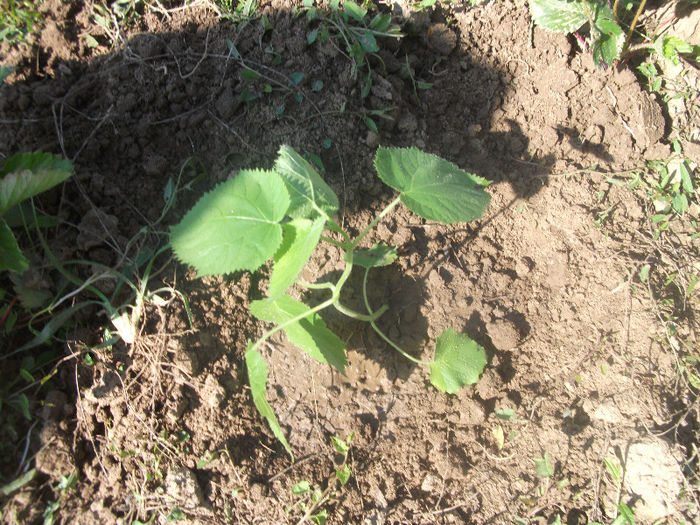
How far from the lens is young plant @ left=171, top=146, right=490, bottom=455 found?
1333 millimetres

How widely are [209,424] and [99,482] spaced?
1.17 feet

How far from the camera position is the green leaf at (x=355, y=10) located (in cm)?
196

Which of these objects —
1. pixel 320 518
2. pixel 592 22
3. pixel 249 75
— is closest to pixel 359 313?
pixel 320 518

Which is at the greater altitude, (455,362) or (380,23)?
(380,23)

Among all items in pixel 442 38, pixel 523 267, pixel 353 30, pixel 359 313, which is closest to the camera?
pixel 359 313

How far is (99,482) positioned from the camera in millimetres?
1479

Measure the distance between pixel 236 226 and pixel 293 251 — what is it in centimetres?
17

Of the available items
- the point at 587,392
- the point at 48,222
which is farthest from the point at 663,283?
the point at 48,222

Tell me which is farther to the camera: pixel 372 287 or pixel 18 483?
pixel 372 287

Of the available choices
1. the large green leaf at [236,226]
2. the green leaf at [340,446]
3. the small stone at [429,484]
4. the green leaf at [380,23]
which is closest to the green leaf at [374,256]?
the large green leaf at [236,226]

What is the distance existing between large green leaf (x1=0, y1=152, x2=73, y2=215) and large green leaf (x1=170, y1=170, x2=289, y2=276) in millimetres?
466

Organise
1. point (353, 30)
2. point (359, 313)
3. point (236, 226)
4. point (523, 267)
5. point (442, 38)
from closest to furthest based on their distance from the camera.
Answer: point (236, 226)
point (359, 313)
point (523, 267)
point (353, 30)
point (442, 38)

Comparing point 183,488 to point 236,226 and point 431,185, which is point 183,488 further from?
point 431,185

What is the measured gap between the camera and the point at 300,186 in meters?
1.46
